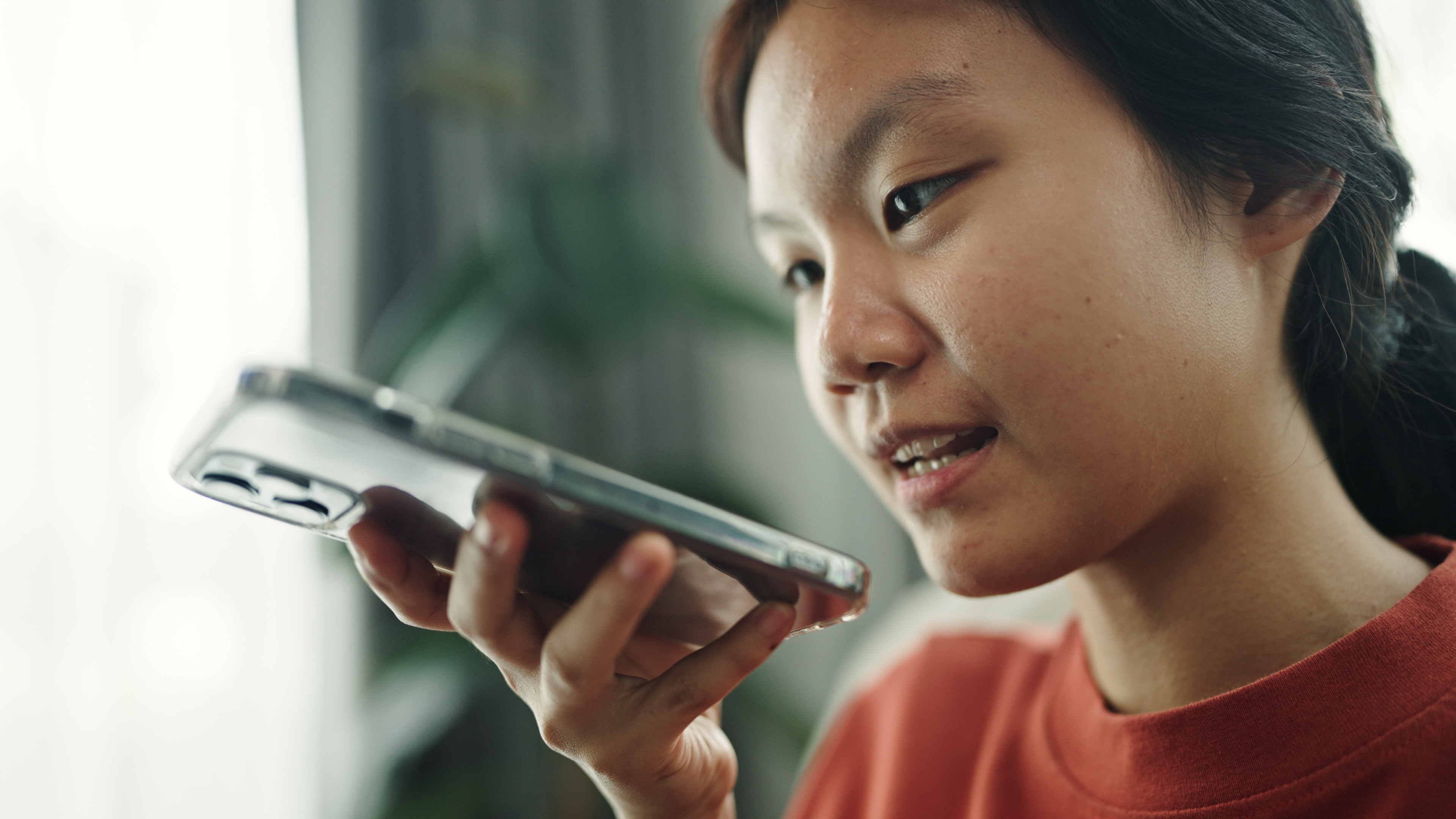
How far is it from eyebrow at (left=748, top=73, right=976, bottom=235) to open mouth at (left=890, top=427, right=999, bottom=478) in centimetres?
18

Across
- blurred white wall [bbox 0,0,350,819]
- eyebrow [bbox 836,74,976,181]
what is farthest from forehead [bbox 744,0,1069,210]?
blurred white wall [bbox 0,0,350,819]

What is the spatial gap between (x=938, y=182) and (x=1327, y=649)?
387 millimetres

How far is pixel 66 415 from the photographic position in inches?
44.8

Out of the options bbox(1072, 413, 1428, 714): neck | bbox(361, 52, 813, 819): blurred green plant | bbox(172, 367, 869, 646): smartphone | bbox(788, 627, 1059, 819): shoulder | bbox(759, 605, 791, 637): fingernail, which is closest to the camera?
bbox(172, 367, 869, 646): smartphone

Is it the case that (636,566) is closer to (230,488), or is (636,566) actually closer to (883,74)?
(230,488)

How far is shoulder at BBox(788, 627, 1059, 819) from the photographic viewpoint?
907mm

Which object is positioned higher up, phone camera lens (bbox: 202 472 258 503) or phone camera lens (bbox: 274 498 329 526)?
phone camera lens (bbox: 202 472 258 503)

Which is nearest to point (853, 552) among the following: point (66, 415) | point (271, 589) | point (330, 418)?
point (271, 589)

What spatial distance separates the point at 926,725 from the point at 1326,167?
→ 2.09 ft

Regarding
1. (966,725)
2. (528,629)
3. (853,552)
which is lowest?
(853,552)

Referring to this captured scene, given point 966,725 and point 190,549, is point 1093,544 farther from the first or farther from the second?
point 190,549

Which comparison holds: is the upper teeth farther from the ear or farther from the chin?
Answer: the ear

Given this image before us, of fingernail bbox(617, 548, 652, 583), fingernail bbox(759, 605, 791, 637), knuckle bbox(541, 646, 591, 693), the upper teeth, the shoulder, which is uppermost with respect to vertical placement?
fingernail bbox(617, 548, 652, 583)

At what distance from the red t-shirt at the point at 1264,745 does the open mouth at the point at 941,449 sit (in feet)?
0.77
